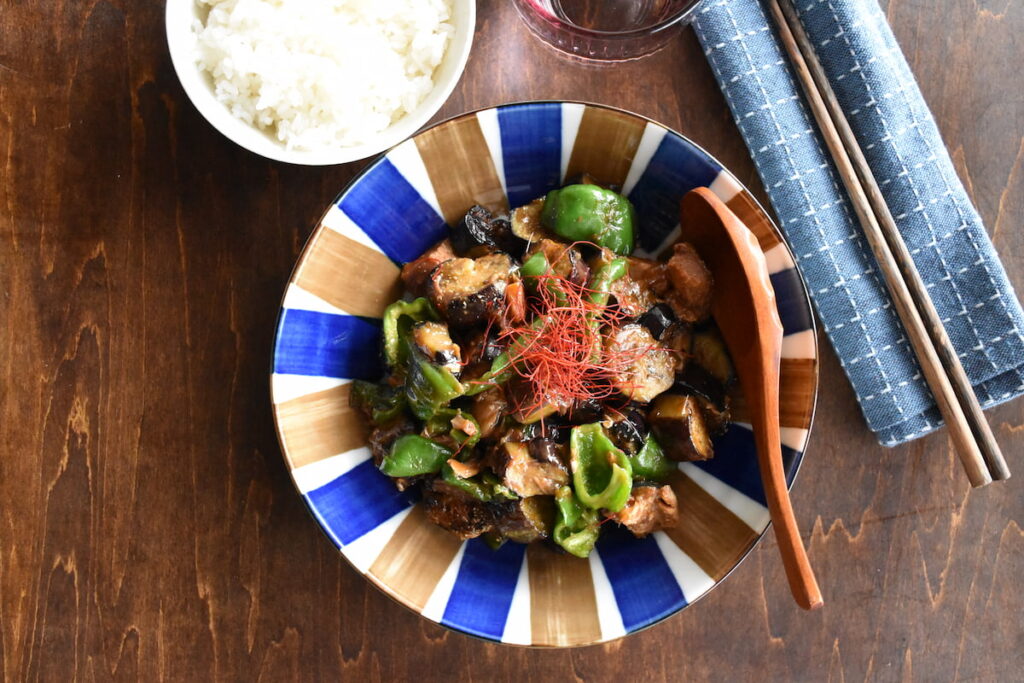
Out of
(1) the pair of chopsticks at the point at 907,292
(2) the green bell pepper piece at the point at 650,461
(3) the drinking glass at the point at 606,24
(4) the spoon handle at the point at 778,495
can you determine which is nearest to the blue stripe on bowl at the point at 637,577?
(2) the green bell pepper piece at the point at 650,461

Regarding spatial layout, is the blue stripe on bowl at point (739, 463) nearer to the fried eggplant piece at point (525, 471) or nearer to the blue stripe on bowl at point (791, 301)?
the blue stripe on bowl at point (791, 301)

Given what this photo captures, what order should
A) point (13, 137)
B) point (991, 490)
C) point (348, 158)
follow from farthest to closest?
point (991, 490), point (13, 137), point (348, 158)

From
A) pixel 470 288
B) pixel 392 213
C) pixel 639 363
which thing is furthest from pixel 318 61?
pixel 639 363

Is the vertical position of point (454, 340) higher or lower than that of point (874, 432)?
higher

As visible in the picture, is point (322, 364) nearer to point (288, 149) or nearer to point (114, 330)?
point (288, 149)

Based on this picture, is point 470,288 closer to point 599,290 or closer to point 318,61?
point 599,290

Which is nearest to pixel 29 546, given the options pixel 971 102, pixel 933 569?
pixel 933 569

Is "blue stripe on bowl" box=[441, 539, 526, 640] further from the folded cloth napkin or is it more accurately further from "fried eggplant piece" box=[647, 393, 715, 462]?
the folded cloth napkin
